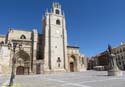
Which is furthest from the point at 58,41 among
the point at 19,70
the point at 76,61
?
the point at 19,70

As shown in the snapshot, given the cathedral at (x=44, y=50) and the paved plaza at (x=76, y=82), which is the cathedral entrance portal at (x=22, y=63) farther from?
the paved plaza at (x=76, y=82)

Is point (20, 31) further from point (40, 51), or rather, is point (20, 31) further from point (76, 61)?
point (76, 61)

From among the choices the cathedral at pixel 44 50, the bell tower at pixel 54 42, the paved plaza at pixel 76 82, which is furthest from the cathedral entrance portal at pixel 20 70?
the paved plaza at pixel 76 82

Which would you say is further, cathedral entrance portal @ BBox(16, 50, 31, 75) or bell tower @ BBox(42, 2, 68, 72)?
bell tower @ BBox(42, 2, 68, 72)

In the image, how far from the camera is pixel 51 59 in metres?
43.5

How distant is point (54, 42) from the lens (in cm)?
Result: 4547

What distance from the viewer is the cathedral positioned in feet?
136

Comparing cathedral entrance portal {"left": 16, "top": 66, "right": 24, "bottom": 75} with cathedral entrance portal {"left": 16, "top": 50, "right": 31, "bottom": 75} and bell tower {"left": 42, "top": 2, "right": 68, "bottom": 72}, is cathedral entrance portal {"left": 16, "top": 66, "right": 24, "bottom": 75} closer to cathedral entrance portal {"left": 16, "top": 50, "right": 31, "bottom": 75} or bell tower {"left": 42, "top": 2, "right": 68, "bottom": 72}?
cathedral entrance portal {"left": 16, "top": 50, "right": 31, "bottom": 75}

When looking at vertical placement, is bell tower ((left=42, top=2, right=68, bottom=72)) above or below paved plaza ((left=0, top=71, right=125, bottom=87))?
above

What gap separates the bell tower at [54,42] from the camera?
4356 centimetres

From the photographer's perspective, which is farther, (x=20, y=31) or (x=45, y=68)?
(x=20, y=31)

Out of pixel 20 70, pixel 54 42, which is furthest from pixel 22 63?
pixel 54 42

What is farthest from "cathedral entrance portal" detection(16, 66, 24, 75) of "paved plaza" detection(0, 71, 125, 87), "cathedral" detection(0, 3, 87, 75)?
"paved plaza" detection(0, 71, 125, 87)

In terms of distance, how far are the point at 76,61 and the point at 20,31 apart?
19.9 metres
